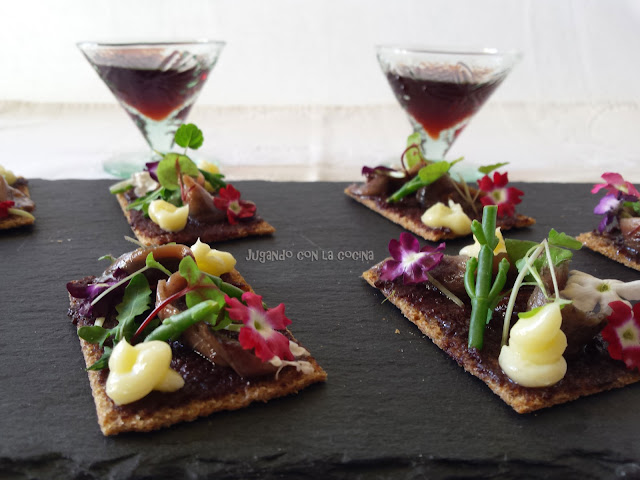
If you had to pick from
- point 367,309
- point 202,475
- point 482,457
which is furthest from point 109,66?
point 482,457

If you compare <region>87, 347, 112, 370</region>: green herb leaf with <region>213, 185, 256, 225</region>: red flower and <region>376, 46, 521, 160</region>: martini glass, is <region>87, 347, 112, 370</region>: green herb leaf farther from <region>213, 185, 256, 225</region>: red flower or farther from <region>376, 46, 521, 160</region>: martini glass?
<region>376, 46, 521, 160</region>: martini glass

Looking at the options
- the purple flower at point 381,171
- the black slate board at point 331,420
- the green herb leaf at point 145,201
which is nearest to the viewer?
the black slate board at point 331,420

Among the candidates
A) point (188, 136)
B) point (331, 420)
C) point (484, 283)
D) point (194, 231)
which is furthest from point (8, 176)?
point (484, 283)

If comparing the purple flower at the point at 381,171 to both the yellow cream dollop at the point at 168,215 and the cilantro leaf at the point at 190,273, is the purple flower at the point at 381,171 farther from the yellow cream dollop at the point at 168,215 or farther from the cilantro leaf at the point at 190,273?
the cilantro leaf at the point at 190,273

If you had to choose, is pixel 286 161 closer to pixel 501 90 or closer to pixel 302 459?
pixel 501 90

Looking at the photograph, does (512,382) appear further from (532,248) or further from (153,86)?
(153,86)

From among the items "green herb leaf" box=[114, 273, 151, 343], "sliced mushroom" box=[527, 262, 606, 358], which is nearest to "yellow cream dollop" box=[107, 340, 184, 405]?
"green herb leaf" box=[114, 273, 151, 343]

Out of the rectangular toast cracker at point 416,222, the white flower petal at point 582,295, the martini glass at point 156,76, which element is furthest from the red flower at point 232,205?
the white flower petal at point 582,295
